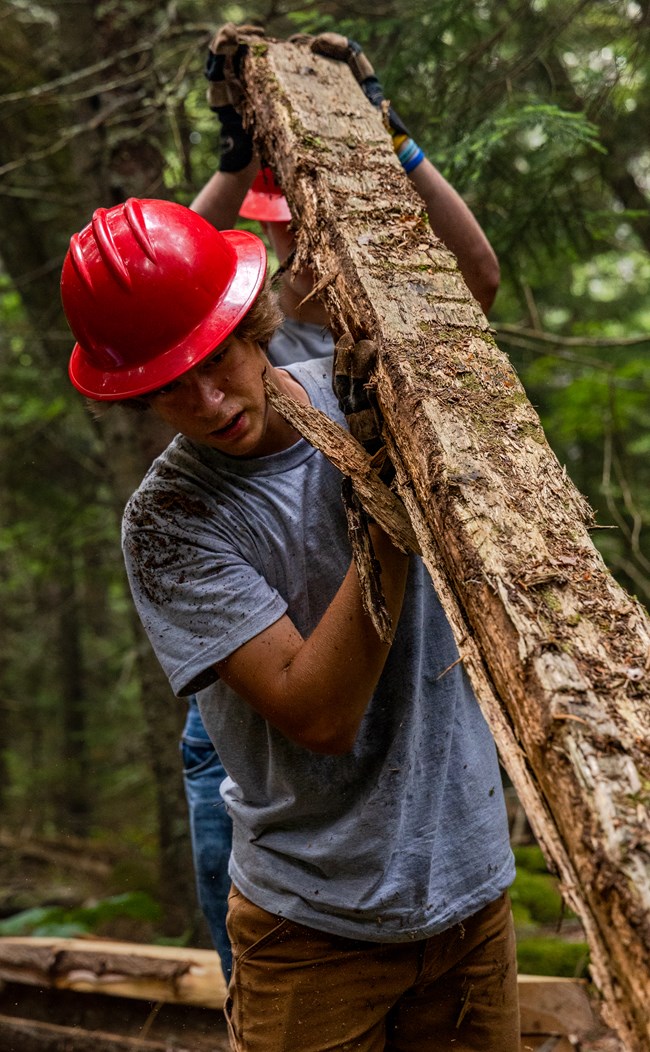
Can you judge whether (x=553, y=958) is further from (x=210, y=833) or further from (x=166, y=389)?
(x=166, y=389)

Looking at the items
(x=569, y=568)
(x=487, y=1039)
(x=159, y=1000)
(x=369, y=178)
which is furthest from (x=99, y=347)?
(x=159, y=1000)

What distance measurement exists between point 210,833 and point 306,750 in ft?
4.45

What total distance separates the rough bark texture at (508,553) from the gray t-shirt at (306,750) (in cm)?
38

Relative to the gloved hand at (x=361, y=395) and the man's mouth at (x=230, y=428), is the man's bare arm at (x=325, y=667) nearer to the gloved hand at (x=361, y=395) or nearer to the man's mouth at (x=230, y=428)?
the gloved hand at (x=361, y=395)

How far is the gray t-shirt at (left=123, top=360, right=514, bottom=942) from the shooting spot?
1.92m

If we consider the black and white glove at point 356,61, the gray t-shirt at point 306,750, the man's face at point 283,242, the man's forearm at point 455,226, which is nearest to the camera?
the gray t-shirt at point 306,750

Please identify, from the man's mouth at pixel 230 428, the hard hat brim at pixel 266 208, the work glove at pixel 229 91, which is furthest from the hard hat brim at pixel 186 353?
the hard hat brim at pixel 266 208

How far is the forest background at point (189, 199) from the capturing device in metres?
3.96

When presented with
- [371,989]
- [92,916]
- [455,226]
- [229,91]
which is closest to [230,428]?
[455,226]

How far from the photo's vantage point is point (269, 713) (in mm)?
1833

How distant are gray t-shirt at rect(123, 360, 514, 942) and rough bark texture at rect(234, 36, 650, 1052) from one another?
380 mm

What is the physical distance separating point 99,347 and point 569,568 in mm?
1285

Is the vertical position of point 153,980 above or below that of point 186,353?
below

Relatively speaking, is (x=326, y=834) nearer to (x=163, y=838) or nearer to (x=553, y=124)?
(x=553, y=124)
